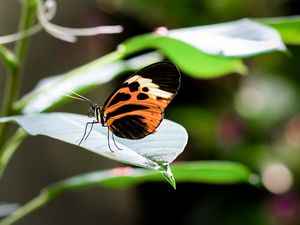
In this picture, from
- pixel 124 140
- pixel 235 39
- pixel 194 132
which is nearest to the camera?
pixel 124 140

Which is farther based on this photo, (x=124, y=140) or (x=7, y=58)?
(x=7, y=58)

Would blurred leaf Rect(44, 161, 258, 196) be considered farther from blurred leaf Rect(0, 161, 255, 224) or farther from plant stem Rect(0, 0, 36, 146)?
plant stem Rect(0, 0, 36, 146)

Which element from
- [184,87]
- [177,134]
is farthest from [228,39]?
[184,87]

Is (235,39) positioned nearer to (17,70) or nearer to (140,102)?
(140,102)

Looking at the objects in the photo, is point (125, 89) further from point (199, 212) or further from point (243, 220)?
point (199, 212)

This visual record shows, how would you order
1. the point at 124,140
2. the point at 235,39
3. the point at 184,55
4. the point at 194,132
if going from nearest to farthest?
the point at 124,140, the point at 235,39, the point at 184,55, the point at 194,132

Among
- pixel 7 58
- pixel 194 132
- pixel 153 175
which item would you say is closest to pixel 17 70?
pixel 7 58

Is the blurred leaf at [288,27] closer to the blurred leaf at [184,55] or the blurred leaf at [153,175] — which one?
the blurred leaf at [184,55]
